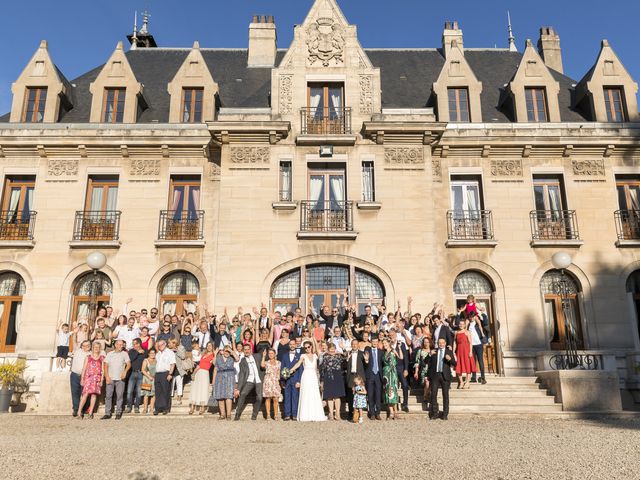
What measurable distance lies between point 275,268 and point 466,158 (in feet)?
26.6

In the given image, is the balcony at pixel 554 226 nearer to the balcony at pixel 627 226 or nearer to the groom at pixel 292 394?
the balcony at pixel 627 226

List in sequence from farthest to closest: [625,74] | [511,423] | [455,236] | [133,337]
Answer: [625,74] → [455,236] → [133,337] → [511,423]

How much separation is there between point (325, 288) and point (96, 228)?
824cm

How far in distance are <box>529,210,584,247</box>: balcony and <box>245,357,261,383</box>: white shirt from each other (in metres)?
11.1

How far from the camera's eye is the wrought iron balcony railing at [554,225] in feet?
58.5

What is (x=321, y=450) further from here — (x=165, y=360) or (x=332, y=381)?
(x=165, y=360)

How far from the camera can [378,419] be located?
10.9m

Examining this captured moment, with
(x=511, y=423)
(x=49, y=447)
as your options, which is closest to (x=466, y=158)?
(x=511, y=423)

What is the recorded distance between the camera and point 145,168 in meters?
18.4

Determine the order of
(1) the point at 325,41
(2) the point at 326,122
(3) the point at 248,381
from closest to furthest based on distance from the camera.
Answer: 1. (3) the point at 248,381
2. (2) the point at 326,122
3. (1) the point at 325,41

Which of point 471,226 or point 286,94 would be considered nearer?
point 471,226

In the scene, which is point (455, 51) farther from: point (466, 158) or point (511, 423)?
point (511, 423)

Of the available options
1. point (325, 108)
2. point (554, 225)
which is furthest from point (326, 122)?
point (554, 225)

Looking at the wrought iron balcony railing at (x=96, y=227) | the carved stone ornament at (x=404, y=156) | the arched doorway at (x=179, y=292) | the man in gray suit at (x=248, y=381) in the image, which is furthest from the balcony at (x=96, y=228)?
the carved stone ornament at (x=404, y=156)
